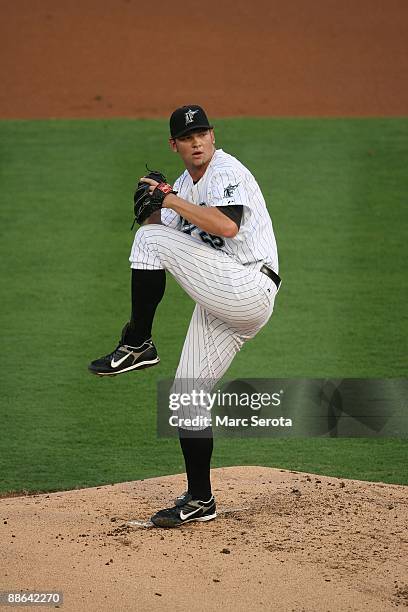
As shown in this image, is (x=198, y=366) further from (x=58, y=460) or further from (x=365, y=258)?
(x=365, y=258)

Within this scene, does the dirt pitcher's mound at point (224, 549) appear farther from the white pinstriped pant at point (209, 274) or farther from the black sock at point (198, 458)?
the white pinstriped pant at point (209, 274)

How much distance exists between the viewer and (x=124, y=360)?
5.95 m

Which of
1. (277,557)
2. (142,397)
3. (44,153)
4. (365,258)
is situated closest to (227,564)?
(277,557)

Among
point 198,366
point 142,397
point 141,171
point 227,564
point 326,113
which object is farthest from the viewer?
point 326,113

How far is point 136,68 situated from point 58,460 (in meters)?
10.1

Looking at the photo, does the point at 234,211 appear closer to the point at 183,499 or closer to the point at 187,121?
the point at 187,121

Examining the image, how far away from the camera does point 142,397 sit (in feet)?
29.6

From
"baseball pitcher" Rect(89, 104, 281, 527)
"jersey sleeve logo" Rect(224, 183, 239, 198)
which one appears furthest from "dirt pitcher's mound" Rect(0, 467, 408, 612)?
"jersey sleeve logo" Rect(224, 183, 239, 198)

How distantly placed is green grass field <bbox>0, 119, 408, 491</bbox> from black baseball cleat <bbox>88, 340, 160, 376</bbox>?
1823mm

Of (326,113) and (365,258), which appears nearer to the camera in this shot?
(365,258)

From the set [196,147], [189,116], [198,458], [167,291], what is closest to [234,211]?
[196,147]

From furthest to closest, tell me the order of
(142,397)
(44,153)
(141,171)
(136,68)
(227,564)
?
1. (136,68)
2. (44,153)
3. (141,171)
4. (142,397)
5. (227,564)

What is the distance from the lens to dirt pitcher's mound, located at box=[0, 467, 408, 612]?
527 centimetres

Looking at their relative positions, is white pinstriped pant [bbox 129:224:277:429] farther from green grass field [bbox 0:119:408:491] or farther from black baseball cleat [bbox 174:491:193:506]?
green grass field [bbox 0:119:408:491]
